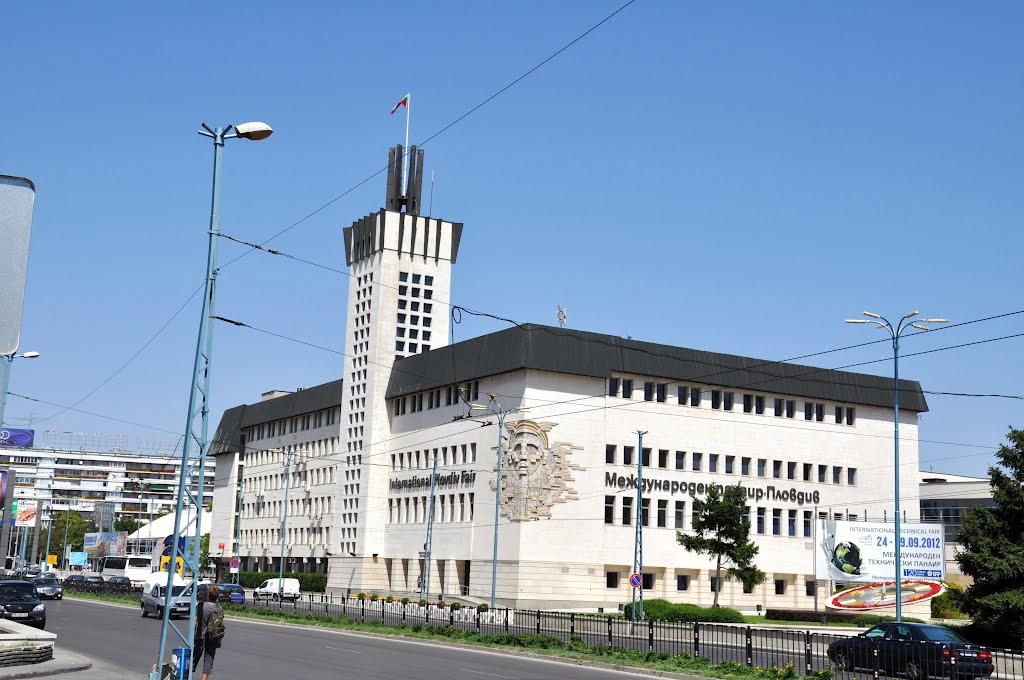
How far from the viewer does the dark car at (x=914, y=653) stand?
23938 mm

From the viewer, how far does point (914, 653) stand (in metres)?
25.0

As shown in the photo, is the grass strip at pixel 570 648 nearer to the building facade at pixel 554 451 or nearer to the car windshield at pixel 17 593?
the car windshield at pixel 17 593

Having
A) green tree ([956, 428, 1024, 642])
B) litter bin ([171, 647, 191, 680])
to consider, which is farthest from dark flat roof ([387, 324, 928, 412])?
litter bin ([171, 647, 191, 680])

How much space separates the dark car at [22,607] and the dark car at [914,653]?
2426 cm

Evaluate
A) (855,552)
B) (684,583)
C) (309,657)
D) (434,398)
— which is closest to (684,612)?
(855,552)

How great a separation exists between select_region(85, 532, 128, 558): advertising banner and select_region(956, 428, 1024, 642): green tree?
344ft

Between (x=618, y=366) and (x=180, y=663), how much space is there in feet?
188

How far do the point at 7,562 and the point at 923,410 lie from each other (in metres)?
64.7

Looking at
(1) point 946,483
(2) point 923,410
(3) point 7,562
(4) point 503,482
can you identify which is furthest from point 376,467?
(1) point 946,483

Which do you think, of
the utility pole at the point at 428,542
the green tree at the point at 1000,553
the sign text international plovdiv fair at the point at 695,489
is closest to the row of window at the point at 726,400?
the sign text international plovdiv fair at the point at 695,489

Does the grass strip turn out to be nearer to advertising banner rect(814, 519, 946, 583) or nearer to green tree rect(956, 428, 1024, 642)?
green tree rect(956, 428, 1024, 642)

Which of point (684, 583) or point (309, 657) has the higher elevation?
point (684, 583)

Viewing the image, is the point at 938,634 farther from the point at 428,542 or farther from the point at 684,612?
the point at 428,542

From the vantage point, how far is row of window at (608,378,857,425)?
73.2 meters
